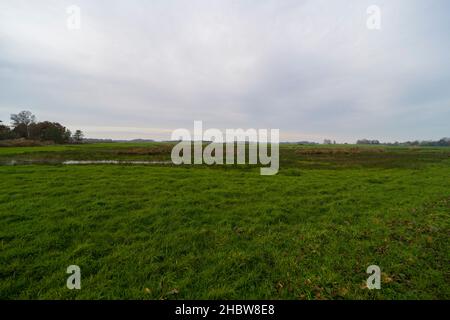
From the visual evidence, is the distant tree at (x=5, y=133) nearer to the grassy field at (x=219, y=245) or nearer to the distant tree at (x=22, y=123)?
the distant tree at (x=22, y=123)

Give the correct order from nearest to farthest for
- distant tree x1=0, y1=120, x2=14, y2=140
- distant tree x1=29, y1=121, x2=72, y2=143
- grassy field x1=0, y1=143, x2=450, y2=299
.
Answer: grassy field x1=0, y1=143, x2=450, y2=299 → distant tree x1=0, y1=120, x2=14, y2=140 → distant tree x1=29, y1=121, x2=72, y2=143

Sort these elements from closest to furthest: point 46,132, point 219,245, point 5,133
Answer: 1. point 219,245
2. point 5,133
3. point 46,132

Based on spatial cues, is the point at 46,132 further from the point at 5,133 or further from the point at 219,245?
A: the point at 219,245

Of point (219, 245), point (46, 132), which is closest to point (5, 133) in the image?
point (46, 132)

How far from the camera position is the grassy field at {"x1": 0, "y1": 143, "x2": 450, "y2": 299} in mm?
4047

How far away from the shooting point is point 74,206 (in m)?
8.38

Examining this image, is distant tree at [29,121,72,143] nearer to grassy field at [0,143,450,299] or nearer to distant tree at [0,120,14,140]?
distant tree at [0,120,14,140]

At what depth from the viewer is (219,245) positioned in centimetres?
568

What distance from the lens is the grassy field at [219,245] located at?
4.05 meters

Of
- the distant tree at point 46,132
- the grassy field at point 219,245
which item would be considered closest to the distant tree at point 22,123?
A: the distant tree at point 46,132

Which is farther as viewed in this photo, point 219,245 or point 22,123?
point 22,123

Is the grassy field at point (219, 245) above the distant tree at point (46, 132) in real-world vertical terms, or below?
below

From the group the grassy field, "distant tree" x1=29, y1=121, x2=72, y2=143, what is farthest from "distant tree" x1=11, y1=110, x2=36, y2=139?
the grassy field

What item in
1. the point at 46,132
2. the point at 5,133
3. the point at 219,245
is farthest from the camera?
the point at 46,132
